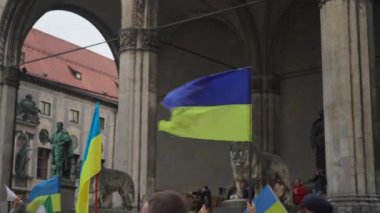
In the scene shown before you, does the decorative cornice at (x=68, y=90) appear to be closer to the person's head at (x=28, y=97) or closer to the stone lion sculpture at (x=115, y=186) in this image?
the person's head at (x=28, y=97)

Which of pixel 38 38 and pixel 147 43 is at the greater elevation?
pixel 38 38

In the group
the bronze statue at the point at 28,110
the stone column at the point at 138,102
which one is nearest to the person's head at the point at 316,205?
the stone column at the point at 138,102

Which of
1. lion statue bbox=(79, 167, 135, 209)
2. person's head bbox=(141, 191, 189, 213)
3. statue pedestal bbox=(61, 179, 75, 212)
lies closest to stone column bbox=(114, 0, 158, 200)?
lion statue bbox=(79, 167, 135, 209)

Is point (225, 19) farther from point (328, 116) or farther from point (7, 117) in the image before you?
point (328, 116)

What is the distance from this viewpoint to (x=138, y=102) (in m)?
17.8

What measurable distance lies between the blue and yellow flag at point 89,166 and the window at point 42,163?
3904cm

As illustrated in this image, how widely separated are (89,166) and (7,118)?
14276 millimetres

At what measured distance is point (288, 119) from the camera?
25625mm

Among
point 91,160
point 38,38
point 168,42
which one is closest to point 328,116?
point 91,160

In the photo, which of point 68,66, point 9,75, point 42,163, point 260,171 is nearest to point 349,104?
point 260,171

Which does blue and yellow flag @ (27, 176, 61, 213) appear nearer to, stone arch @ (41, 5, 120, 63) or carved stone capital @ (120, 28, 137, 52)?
carved stone capital @ (120, 28, 137, 52)

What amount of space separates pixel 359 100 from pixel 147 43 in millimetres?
6669

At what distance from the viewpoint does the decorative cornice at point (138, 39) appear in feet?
59.4

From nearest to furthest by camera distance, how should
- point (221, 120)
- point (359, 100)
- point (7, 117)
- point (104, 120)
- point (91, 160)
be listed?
point (221, 120), point (91, 160), point (359, 100), point (7, 117), point (104, 120)
